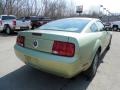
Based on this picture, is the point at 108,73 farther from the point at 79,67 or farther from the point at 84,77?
the point at 79,67

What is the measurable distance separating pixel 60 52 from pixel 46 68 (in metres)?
0.49

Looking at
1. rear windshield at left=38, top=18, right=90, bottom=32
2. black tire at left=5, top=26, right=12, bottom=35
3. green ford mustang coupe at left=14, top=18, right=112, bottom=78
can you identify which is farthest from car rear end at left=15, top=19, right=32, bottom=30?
green ford mustang coupe at left=14, top=18, right=112, bottom=78

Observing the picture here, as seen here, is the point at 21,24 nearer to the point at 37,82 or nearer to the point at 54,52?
the point at 37,82

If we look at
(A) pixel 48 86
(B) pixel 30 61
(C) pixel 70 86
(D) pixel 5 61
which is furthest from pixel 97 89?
(D) pixel 5 61

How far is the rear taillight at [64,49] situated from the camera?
12.3 ft

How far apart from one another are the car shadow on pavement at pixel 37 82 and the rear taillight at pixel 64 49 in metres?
0.93

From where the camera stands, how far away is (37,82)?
14.7 feet

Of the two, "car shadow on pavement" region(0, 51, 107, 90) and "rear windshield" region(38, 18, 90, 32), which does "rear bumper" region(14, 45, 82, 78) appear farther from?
"rear windshield" region(38, 18, 90, 32)

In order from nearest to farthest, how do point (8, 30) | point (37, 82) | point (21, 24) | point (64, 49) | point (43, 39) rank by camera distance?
point (64, 49) < point (43, 39) < point (37, 82) < point (8, 30) < point (21, 24)

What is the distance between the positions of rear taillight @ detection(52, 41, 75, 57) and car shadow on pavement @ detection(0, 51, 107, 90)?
0.93m

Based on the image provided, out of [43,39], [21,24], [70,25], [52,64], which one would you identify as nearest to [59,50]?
[52,64]

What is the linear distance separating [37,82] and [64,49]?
1234 millimetres

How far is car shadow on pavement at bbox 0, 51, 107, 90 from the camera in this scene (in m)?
4.23

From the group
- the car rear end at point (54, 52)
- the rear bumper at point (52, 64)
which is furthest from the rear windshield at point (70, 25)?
the rear bumper at point (52, 64)
